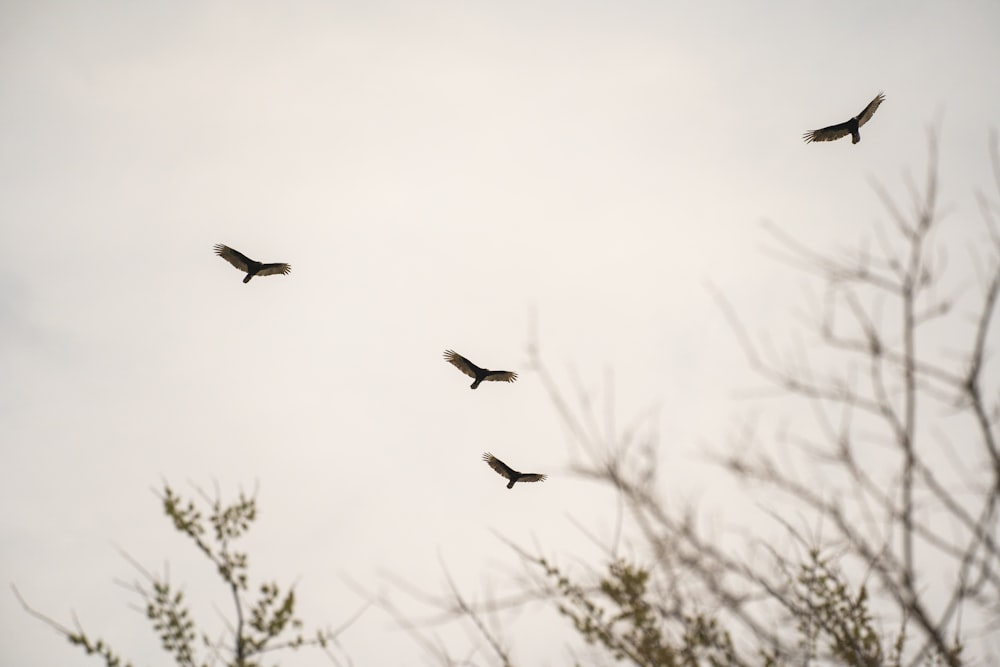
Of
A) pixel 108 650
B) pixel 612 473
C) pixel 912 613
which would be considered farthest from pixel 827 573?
pixel 108 650

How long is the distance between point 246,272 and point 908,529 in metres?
7.63

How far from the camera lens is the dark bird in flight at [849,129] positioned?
6.05m

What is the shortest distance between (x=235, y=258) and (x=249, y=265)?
22 centimetres

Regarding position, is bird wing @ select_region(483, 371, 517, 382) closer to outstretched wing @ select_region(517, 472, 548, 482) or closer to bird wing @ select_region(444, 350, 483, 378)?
bird wing @ select_region(444, 350, 483, 378)

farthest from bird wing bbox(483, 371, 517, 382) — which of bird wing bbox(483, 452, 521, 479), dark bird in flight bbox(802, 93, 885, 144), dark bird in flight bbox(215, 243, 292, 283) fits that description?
dark bird in flight bbox(802, 93, 885, 144)

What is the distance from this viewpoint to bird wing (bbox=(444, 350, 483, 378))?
566cm

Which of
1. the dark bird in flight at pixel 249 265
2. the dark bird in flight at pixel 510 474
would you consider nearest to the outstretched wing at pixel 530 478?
the dark bird in flight at pixel 510 474

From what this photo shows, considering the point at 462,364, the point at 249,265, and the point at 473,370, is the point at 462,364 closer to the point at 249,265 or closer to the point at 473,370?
the point at 473,370

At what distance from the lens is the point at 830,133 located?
6.31m

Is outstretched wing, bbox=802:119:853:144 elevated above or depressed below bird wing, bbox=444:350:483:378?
above

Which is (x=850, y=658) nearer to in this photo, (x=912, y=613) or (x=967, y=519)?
(x=912, y=613)

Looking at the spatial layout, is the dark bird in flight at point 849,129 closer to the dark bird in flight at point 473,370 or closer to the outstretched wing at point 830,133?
the outstretched wing at point 830,133

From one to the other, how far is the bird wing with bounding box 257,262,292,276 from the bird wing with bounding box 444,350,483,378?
212 centimetres

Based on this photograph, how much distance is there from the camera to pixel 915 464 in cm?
686
